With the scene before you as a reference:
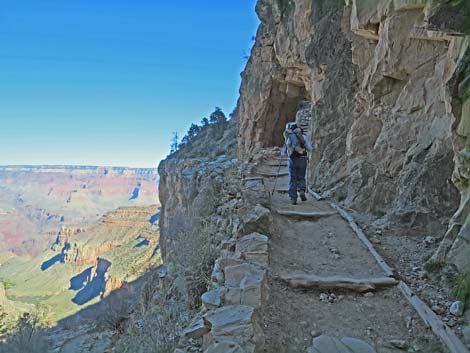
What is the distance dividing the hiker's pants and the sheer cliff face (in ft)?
3.04

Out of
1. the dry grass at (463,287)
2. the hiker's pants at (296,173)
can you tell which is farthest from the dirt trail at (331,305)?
the hiker's pants at (296,173)

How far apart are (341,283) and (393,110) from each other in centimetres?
427

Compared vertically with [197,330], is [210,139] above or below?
above

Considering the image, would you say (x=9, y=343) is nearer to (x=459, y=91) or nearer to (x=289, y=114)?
(x=459, y=91)

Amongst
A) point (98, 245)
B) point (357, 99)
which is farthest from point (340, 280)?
point (98, 245)

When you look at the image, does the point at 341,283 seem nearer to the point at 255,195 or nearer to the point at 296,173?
the point at 255,195

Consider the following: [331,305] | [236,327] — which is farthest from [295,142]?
[236,327]

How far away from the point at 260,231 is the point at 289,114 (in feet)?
66.3


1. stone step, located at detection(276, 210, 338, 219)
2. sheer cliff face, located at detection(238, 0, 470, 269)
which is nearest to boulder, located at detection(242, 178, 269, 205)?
stone step, located at detection(276, 210, 338, 219)

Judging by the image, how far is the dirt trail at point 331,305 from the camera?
A: 11.3ft

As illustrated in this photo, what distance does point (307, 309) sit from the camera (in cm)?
403

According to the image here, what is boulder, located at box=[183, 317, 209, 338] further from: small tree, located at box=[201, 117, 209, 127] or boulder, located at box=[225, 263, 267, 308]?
small tree, located at box=[201, 117, 209, 127]

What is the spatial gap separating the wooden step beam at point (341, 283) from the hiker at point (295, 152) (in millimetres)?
3848

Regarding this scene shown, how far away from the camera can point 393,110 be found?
7344mm
